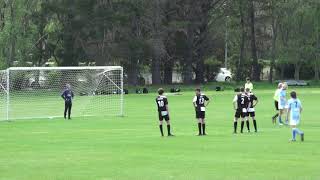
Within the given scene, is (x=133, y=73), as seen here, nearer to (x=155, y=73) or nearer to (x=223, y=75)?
(x=155, y=73)

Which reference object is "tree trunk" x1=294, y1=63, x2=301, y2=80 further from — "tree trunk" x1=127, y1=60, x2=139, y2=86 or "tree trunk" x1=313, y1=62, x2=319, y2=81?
"tree trunk" x1=127, y1=60, x2=139, y2=86

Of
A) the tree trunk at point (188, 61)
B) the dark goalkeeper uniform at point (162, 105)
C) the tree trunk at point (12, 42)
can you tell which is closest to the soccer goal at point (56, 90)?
the tree trunk at point (12, 42)

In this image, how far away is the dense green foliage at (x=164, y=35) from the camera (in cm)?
7681

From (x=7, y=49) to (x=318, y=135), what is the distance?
167 ft

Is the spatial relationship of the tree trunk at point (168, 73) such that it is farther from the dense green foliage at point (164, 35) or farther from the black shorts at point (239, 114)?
the black shorts at point (239, 114)

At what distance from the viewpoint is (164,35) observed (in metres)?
80.2

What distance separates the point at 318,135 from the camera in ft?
92.5

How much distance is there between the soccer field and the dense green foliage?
39787 mm

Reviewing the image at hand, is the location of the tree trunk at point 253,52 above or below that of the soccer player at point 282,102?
above

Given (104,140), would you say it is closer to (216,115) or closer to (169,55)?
(216,115)

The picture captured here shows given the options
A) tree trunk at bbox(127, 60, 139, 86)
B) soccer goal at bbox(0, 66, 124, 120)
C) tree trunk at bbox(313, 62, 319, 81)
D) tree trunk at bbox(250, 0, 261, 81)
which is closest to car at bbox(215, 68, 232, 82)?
tree trunk at bbox(250, 0, 261, 81)

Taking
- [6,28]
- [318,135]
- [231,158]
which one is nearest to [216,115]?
[318,135]

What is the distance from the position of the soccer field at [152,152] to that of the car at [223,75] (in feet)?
190

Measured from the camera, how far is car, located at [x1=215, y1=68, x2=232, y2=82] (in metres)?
95.2
